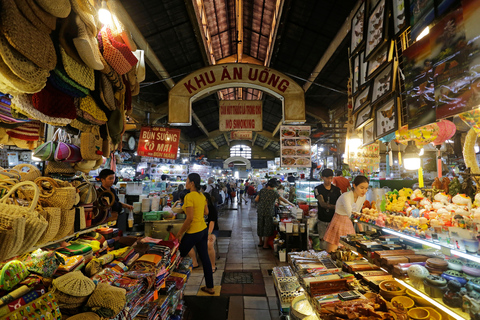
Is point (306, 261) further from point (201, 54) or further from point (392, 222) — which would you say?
point (201, 54)

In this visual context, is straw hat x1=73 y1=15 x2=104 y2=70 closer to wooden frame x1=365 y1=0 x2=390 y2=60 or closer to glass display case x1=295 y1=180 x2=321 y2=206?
wooden frame x1=365 y1=0 x2=390 y2=60

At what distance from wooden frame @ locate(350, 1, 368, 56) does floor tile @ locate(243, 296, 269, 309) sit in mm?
4106

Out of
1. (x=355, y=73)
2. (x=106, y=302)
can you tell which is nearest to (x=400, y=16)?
(x=355, y=73)

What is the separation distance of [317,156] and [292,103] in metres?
9.00

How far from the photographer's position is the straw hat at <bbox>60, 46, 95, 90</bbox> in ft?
3.85

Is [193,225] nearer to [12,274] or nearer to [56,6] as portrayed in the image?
[12,274]

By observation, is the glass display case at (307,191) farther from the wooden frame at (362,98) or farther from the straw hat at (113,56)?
the straw hat at (113,56)

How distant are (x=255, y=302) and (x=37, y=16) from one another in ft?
13.0

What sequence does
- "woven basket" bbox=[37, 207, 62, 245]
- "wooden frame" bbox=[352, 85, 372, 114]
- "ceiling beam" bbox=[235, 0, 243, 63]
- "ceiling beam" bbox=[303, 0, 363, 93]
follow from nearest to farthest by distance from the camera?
"woven basket" bbox=[37, 207, 62, 245], "wooden frame" bbox=[352, 85, 372, 114], "ceiling beam" bbox=[303, 0, 363, 93], "ceiling beam" bbox=[235, 0, 243, 63]

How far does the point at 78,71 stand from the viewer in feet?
4.12

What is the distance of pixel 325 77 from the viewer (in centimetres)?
696

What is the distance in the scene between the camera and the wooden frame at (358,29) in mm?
3611

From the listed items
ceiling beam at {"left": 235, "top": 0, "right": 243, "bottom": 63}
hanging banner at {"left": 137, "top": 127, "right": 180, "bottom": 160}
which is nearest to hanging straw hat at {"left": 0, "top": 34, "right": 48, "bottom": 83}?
hanging banner at {"left": 137, "top": 127, "right": 180, "bottom": 160}

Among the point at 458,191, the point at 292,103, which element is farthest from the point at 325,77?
the point at 458,191
